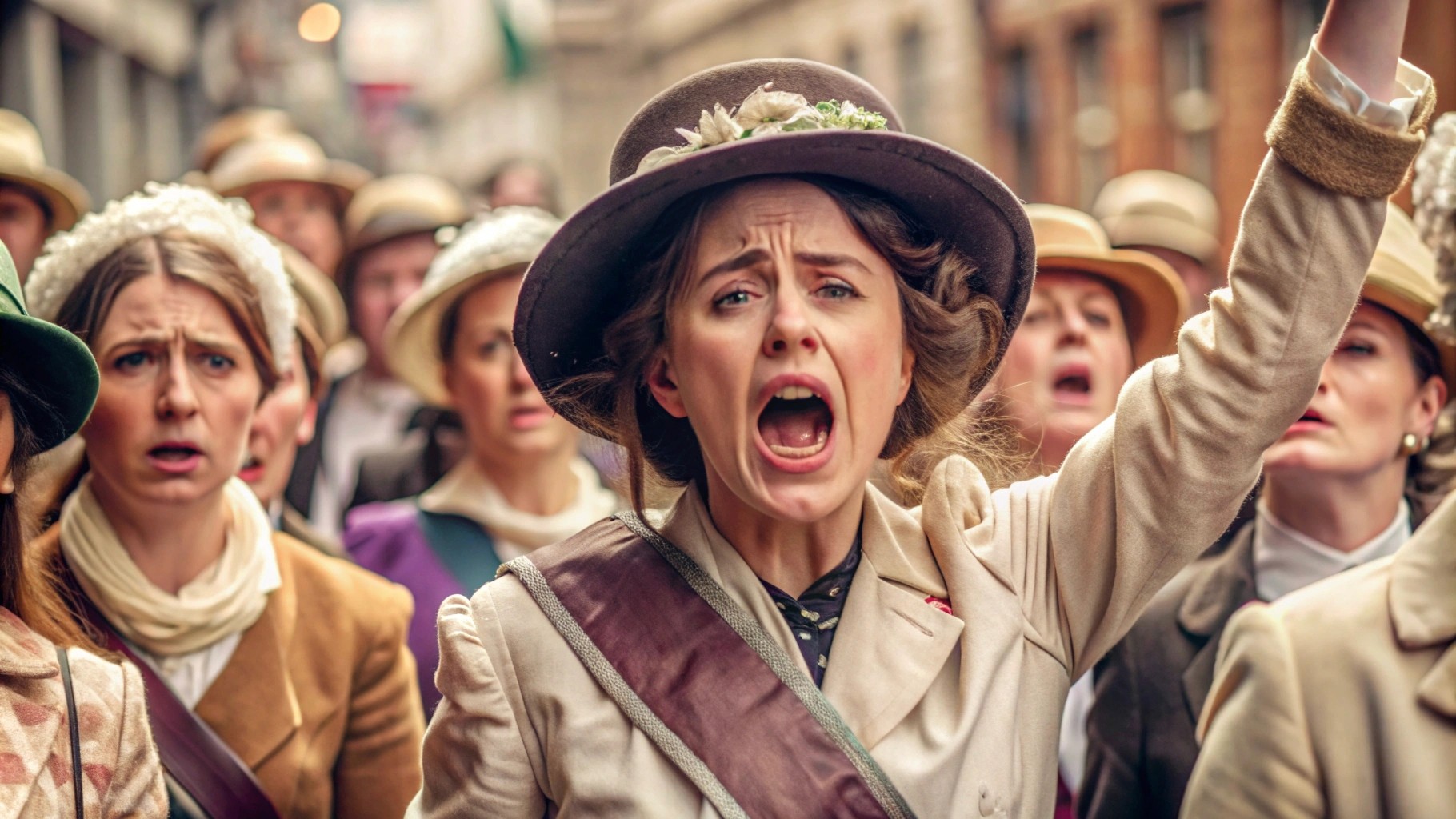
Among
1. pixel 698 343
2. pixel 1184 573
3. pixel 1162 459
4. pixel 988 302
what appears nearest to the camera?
pixel 1162 459

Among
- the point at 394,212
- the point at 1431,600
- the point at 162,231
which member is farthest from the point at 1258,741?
the point at 394,212

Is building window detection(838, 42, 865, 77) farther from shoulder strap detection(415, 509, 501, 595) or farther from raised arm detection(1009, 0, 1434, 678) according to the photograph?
raised arm detection(1009, 0, 1434, 678)

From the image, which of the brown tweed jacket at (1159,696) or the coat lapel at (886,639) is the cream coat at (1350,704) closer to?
the coat lapel at (886,639)

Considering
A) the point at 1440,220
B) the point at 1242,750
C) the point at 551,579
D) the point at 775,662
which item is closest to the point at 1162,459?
the point at 1242,750

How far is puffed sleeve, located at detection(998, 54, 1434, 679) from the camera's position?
8.27 feet

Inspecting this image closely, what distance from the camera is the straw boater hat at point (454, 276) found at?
239 inches

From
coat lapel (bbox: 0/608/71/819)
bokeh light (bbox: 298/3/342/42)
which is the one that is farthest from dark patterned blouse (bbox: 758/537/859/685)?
bokeh light (bbox: 298/3/342/42)

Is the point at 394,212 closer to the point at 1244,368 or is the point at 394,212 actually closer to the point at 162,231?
the point at 162,231

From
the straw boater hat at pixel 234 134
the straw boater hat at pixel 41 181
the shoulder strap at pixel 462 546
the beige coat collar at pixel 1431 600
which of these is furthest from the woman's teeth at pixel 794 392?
the straw boater hat at pixel 234 134

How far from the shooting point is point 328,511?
7.16m

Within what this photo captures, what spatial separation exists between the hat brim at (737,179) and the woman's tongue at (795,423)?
0.39 m

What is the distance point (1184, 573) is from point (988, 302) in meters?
1.81

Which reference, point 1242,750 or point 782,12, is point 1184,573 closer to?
point 1242,750

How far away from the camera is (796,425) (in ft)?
9.77
